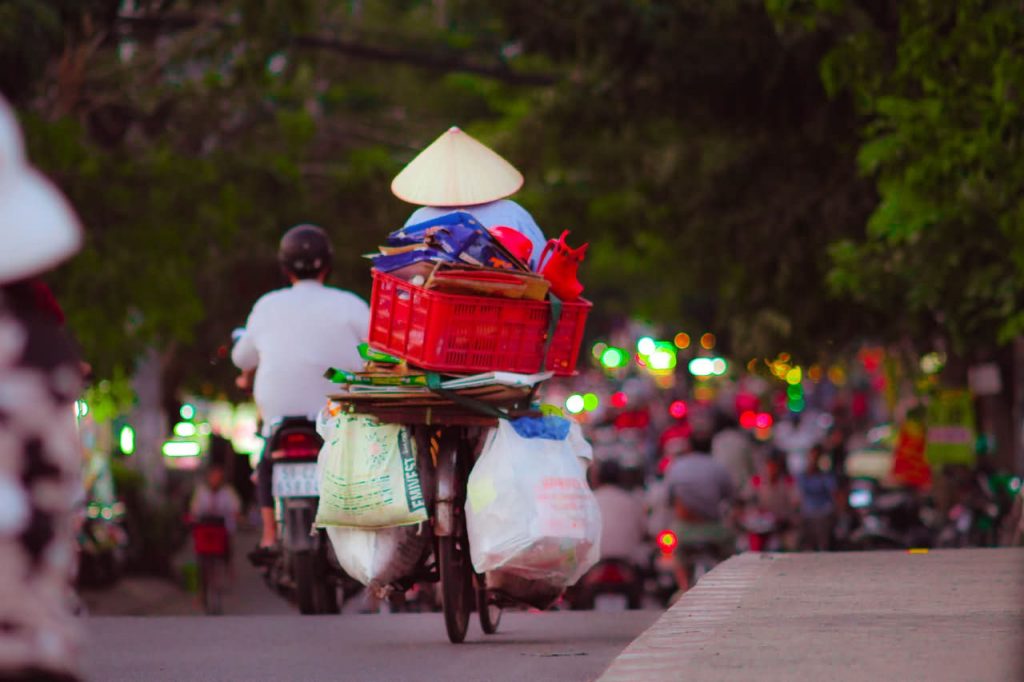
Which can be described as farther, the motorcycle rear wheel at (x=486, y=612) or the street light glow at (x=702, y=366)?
the street light glow at (x=702, y=366)

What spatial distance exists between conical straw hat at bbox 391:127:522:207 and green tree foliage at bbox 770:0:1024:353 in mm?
5185

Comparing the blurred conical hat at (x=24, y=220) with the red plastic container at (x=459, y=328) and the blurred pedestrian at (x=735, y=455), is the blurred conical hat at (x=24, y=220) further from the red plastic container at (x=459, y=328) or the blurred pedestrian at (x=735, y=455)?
the blurred pedestrian at (x=735, y=455)

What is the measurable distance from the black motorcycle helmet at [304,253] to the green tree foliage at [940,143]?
480cm

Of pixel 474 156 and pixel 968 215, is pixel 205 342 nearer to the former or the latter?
pixel 968 215

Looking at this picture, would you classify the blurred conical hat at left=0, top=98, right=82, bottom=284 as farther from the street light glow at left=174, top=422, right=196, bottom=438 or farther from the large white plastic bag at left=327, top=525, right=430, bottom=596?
the street light glow at left=174, top=422, right=196, bottom=438

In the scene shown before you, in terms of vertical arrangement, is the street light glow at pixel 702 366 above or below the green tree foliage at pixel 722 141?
below

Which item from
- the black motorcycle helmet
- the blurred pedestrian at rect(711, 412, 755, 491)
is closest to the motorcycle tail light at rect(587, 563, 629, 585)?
the black motorcycle helmet

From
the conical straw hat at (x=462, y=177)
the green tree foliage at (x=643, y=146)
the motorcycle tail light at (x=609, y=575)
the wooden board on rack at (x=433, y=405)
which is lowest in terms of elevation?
the motorcycle tail light at (x=609, y=575)

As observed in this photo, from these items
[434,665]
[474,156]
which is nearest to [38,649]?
[434,665]

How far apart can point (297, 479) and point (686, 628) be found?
340cm

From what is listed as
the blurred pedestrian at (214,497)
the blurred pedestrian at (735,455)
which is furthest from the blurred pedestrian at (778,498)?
the blurred pedestrian at (214,497)

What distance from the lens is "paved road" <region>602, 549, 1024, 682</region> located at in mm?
6426

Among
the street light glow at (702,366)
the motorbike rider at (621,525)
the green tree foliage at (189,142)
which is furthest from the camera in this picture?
the street light glow at (702,366)

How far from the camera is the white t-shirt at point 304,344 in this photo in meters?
11.0
